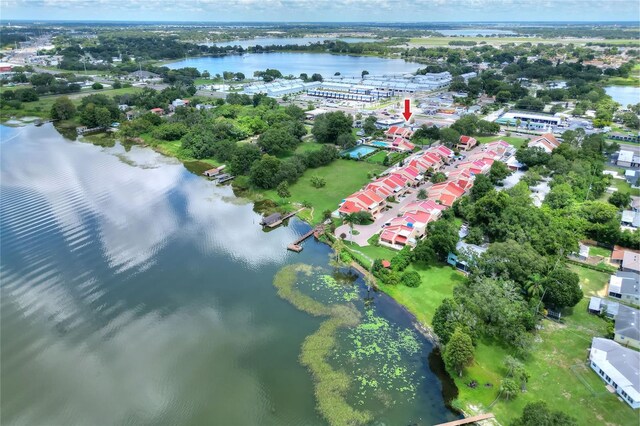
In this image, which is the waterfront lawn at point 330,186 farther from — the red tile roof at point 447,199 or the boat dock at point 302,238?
the red tile roof at point 447,199

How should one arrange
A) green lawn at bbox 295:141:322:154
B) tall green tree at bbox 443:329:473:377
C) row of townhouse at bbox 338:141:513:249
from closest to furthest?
tall green tree at bbox 443:329:473:377, row of townhouse at bbox 338:141:513:249, green lawn at bbox 295:141:322:154

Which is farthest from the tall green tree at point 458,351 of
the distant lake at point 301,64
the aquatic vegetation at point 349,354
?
the distant lake at point 301,64

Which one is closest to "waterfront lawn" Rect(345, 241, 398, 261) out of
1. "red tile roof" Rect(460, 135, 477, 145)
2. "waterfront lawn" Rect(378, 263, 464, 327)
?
"waterfront lawn" Rect(378, 263, 464, 327)

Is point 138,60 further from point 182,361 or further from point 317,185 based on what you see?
point 182,361

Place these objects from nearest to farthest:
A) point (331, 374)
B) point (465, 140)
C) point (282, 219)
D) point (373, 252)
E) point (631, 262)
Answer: point (331, 374), point (631, 262), point (373, 252), point (282, 219), point (465, 140)

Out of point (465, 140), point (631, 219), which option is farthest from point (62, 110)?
point (631, 219)

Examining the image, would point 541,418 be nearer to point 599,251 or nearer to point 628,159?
point 599,251

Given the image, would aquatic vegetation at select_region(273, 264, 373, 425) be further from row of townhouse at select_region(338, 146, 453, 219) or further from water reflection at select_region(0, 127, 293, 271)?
row of townhouse at select_region(338, 146, 453, 219)
